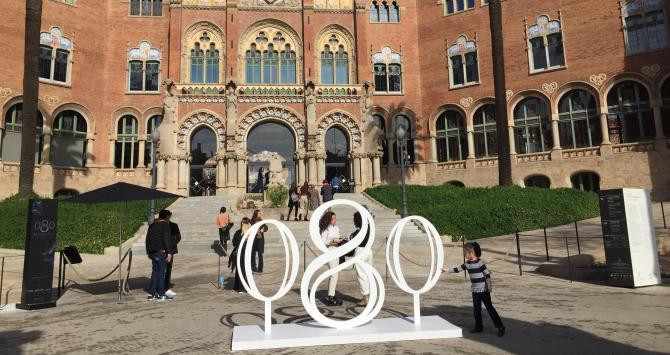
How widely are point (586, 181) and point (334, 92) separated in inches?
702

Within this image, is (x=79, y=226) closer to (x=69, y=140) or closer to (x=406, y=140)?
(x=69, y=140)

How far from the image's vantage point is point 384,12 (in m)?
34.4

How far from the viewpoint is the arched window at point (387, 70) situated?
3353cm

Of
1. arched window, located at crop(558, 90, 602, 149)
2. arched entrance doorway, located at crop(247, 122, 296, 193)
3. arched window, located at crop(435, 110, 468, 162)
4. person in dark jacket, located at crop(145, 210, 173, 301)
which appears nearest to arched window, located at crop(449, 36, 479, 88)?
arched window, located at crop(435, 110, 468, 162)

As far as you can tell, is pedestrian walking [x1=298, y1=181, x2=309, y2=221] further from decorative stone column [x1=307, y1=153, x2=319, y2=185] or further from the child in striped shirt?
the child in striped shirt

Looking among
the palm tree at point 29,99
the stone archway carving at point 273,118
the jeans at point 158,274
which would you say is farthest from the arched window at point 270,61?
the jeans at point 158,274

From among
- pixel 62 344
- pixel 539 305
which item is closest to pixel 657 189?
pixel 539 305

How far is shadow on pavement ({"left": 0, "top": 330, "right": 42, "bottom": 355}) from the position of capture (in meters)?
5.42

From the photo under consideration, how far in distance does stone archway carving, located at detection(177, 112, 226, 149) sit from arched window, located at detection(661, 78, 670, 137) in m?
27.5

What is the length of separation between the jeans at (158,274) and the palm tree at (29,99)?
49.5ft

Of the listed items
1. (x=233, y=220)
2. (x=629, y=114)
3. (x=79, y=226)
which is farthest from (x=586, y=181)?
(x=79, y=226)

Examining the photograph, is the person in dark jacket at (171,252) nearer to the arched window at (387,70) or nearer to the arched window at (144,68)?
the arched window at (144,68)

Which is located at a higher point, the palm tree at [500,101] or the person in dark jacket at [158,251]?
the palm tree at [500,101]

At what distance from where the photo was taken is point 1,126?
2534 centimetres
